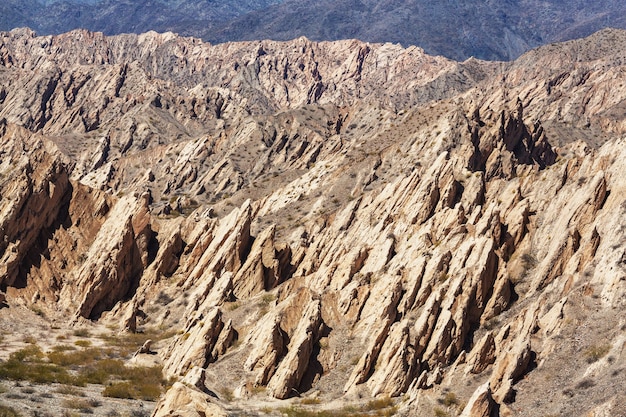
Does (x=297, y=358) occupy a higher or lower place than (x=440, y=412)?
higher

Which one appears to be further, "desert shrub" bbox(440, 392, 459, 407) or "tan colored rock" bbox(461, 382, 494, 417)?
"desert shrub" bbox(440, 392, 459, 407)

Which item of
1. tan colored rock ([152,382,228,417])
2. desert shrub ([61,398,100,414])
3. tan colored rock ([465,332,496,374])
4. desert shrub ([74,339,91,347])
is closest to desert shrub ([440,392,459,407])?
tan colored rock ([465,332,496,374])

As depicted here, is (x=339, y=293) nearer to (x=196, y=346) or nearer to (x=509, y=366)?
(x=196, y=346)

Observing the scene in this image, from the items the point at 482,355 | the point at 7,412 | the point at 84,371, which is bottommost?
the point at 7,412

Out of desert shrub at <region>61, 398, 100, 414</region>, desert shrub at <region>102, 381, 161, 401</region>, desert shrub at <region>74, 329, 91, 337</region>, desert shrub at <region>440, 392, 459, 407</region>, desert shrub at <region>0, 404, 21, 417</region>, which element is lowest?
desert shrub at <region>0, 404, 21, 417</region>

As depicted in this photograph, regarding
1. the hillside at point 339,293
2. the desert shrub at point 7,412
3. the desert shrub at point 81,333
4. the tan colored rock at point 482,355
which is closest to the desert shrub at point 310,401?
the hillside at point 339,293

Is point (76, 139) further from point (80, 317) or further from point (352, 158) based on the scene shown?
point (80, 317)

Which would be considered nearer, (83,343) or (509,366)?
(509,366)

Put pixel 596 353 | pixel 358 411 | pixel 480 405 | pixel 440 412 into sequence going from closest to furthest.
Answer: pixel 480 405 < pixel 440 412 < pixel 596 353 < pixel 358 411

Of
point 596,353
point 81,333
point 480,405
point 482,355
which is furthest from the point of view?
point 81,333

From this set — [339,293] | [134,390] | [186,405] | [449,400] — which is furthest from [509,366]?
[134,390]

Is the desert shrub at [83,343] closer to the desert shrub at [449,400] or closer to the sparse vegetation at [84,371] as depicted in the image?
the sparse vegetation at [84,371]

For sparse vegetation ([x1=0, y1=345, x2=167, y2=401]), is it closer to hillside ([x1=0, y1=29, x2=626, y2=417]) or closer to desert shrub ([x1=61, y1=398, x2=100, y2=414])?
hillside ([x1=0, y1=29, x2=626, y2=417])

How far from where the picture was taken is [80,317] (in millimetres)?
60875
